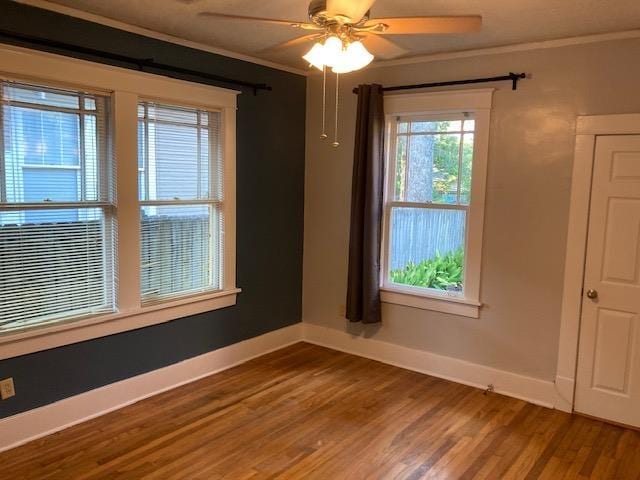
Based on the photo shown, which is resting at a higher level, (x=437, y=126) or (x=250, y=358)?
(x=437, y=126)

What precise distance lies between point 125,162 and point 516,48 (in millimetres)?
2729

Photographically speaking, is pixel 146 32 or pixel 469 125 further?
pixel 469 125

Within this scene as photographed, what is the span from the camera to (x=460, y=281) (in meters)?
4.03

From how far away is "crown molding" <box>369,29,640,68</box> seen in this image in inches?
127

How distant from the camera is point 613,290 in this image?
3.37 metres

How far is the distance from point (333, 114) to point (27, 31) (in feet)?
7.87

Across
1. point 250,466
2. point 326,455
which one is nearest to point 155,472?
point 250,466

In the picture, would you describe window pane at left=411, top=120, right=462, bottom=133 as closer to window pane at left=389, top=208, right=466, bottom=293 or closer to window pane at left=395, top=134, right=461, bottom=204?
window pane at left=395, top=134, right=461, bottom=204

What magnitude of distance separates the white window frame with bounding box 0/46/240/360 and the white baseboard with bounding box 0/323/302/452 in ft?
1.22

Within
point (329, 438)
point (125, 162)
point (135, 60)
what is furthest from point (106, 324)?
point (135, 60)

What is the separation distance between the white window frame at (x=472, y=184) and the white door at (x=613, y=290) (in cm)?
74

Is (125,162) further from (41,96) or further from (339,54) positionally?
(339,54)

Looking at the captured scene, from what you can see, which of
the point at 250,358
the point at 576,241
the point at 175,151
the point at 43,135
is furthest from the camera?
the point at 250,358

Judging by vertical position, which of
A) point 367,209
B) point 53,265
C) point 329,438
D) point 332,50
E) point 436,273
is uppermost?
point 332,50
